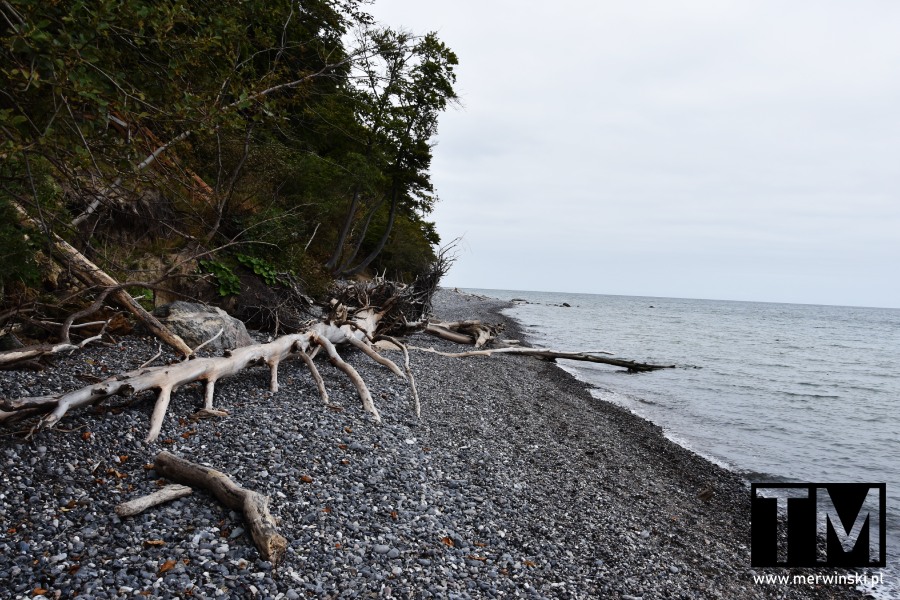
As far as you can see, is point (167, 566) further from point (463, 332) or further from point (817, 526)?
point (463, 332)

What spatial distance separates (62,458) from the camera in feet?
15.4

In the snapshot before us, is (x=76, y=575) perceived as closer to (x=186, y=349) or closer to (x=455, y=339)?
(x=186, y=349)

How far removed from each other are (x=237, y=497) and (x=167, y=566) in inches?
27.8

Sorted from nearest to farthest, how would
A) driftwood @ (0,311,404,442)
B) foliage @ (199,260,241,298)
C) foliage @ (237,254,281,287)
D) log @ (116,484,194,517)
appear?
log @ (116,484,194,517)
driftwood @ (0,311,404,442)
foliage @ (199,260,241,298)
foliage @ (237,254,281,287)

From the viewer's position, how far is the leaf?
357cm

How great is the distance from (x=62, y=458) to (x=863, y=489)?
11.3 meters

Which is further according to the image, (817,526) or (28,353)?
(817,526)

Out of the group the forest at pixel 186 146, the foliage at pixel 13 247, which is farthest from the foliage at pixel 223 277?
the foliage at pixel 13 247

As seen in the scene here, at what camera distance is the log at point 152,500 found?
4.03 meters

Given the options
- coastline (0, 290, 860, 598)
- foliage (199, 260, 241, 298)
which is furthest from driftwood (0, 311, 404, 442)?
foliage (199, 260, 241, 298)

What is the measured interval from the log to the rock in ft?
16.3

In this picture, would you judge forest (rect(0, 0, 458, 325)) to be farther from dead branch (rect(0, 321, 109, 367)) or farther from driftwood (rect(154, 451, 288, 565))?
driftwood (rect(154, 451, 288, 565))

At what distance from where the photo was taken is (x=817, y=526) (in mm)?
7652

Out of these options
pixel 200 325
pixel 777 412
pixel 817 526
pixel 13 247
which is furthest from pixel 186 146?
pixel 777 412
